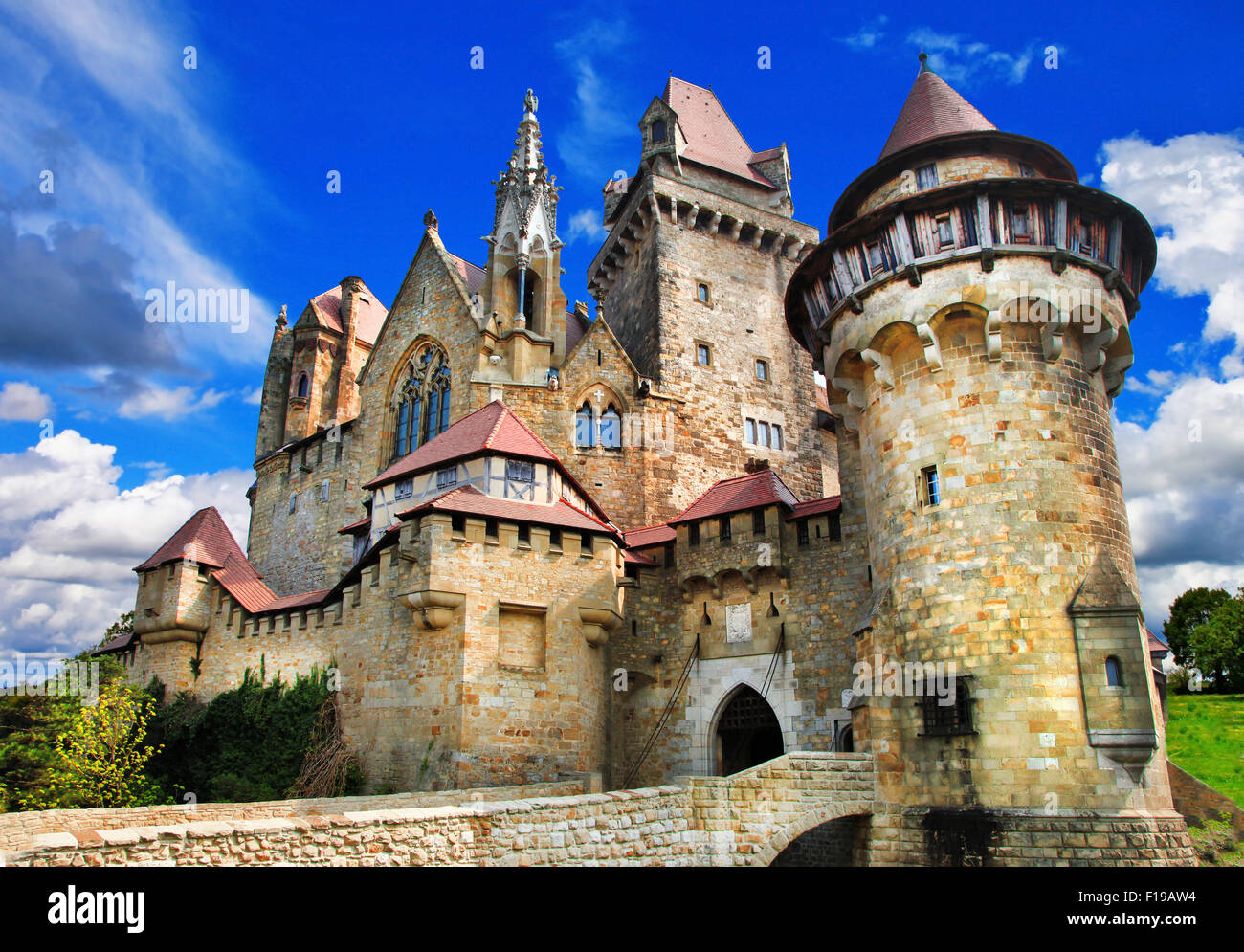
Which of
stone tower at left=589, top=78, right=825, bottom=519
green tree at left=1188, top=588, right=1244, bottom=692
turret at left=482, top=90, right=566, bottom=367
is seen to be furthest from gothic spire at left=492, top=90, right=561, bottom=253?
green tree at left=1188, top=588, right=1244, bottom=692

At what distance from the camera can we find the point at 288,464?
36344 millimetres

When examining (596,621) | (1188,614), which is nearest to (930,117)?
(596,621)

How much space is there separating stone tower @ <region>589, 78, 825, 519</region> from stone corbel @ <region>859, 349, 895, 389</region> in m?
12.9

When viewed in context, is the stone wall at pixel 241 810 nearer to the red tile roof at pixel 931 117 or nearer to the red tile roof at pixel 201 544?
the red tile roof at pixel 201 544

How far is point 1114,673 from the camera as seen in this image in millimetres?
14250

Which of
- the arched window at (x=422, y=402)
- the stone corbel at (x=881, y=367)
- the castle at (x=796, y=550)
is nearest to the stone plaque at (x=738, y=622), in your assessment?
the castle at (x=796, y=550)

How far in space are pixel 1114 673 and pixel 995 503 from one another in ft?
10.9

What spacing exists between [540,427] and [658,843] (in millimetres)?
16802

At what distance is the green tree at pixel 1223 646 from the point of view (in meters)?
48.7

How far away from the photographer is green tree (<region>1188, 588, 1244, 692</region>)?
4866cm

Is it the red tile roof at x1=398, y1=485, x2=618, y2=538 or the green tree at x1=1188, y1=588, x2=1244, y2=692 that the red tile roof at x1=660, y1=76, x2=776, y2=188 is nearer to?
the red tile roof at x1=398, y1=485, x2=618, y2=538

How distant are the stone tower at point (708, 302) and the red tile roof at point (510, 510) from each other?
8661mm

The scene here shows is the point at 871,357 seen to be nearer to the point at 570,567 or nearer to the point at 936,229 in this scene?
the point at 936,229
